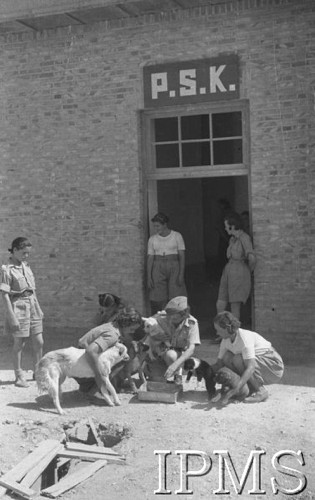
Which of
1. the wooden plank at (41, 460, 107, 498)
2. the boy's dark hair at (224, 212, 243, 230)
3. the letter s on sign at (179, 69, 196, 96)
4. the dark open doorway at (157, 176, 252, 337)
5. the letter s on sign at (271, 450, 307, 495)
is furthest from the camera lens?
the dark open doorway at (157, 176, 252, 337)

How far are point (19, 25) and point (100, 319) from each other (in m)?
4.57

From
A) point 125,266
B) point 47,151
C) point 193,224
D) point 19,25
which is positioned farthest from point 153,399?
point 193,224

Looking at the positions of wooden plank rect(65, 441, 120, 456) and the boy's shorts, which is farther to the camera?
the boy's shorts

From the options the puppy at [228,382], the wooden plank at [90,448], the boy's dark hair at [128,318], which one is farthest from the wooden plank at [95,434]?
the puppy at [228,382]

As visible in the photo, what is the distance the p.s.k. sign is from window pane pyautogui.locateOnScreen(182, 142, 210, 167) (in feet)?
2.33

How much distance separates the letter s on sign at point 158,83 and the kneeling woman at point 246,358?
3732 mm

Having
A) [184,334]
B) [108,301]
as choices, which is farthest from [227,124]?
[184,334]

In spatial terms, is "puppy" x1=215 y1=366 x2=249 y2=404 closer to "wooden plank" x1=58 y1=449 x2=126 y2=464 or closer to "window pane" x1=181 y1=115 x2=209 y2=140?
"wooden plank" x1=58 y1=449 x2=126 y2=464

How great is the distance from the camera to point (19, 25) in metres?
10.4

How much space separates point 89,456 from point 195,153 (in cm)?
531

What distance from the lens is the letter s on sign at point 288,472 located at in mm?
5570

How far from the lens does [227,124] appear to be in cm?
1031

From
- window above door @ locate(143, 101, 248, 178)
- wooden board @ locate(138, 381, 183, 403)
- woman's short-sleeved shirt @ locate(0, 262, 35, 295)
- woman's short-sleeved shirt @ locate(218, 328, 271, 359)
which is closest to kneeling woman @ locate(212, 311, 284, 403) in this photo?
woman's short-sleeved shirt @ locate(218, 328, 271, 359)

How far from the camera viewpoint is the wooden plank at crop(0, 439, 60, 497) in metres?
5.90
